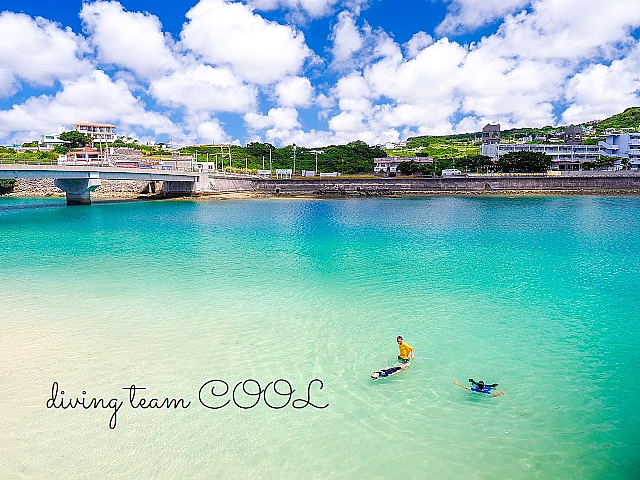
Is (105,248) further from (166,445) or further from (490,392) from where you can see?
(490,392)

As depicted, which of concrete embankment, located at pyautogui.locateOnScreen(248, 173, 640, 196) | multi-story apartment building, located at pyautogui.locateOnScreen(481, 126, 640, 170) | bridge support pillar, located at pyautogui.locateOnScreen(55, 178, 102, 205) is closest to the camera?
bridge support pillar, located at pyautogui.locateOnScreen(55, 178, 102, 205)

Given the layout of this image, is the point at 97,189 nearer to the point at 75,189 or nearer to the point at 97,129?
the point at 75,189

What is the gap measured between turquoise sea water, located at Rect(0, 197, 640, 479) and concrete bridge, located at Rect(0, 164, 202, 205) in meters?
29.6

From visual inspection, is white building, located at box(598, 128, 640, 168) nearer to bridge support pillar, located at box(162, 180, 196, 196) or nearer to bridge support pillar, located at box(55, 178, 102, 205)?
bridge support pillar, located at box(162, 180, 196, 196)

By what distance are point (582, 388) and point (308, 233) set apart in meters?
28.4

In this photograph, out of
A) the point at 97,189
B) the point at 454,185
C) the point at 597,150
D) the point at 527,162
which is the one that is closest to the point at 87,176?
the point at 97,189

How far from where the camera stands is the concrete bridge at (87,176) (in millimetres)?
50156

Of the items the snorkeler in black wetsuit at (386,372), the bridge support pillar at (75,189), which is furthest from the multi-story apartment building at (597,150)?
the snorkeler in black wetsuit at (386,372)

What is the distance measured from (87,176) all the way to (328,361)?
57.9 meters

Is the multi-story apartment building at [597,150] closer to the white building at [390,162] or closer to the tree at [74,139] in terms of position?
the white building at [390,162]

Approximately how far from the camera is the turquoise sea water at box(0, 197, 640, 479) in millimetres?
8172

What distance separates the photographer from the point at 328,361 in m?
11.8

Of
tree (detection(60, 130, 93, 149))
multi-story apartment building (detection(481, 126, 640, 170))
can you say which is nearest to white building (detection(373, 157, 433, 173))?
multi-story apartment building (detection(481, 126, 640, 170))

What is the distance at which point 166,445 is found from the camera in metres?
8.47
